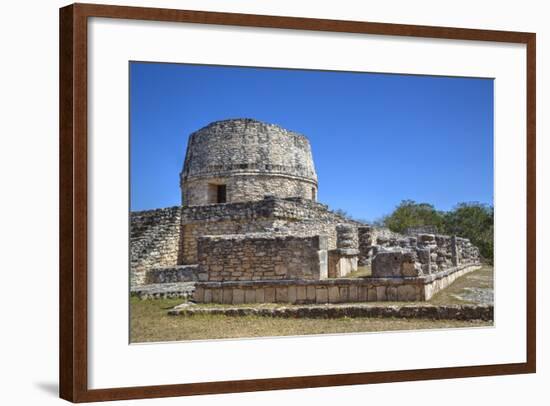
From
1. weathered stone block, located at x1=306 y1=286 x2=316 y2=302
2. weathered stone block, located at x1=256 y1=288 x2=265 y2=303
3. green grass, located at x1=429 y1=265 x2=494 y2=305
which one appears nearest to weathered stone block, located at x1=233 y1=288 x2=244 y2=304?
weathered stone block, located at x1=256 y1=288 x2=265 y2=303

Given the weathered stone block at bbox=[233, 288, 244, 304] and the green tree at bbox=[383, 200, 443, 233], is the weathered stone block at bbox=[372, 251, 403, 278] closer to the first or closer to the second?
the green tree at bbox=[383, 200, 443, 233]

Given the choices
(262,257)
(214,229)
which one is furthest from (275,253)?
(214,229)

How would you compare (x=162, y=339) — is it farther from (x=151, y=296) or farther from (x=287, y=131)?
(x=287, y=131)

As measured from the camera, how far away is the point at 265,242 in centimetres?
1214

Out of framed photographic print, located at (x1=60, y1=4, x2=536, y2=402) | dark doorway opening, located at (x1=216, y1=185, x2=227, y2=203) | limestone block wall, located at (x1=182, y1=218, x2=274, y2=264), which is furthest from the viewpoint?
dark doorway opening, located at (x1=216, y1=185, x2=227, y2=203)

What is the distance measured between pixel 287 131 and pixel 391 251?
6.07 meters

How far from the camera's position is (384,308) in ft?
34.3

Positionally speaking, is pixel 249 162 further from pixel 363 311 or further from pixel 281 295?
pixel 363 311

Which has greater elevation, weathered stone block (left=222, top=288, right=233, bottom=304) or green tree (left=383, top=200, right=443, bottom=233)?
green tree (left=383, top=200, right=443, bottom=233)

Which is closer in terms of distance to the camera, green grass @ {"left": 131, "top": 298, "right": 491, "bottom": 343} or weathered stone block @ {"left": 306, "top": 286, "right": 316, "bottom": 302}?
green grass @ {"left": 131, "top": 298, "right": 491, "bottom": 343}

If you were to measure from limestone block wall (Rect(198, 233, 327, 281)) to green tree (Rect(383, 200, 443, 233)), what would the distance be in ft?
5.58

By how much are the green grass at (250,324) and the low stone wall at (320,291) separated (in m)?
0.25

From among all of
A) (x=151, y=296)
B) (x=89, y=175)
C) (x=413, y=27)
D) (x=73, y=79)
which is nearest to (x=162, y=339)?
(x=151, y=296)

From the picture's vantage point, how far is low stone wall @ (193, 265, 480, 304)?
10695mm
